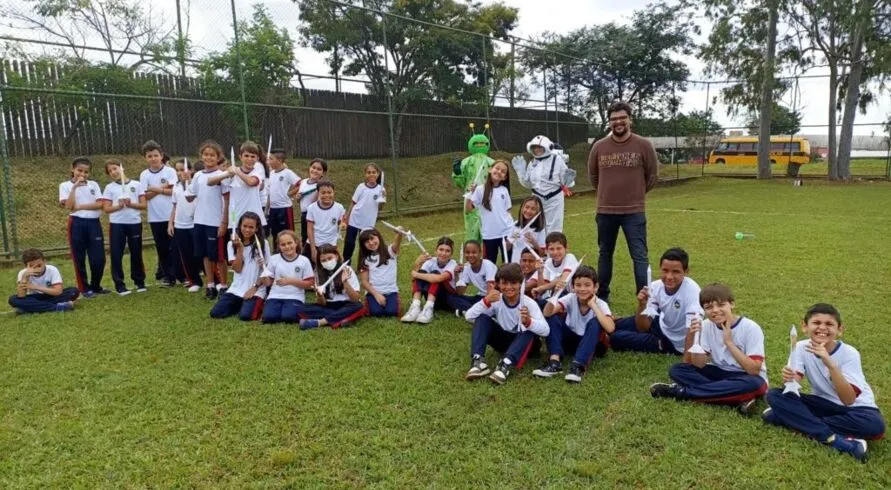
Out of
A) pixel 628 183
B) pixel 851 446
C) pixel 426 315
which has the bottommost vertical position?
pixel 851 446

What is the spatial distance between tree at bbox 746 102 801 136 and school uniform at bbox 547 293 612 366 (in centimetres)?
2277

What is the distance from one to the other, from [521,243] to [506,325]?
176cm

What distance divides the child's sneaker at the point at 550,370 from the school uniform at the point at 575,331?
0.08m

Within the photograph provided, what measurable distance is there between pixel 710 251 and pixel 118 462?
7933 millimetres

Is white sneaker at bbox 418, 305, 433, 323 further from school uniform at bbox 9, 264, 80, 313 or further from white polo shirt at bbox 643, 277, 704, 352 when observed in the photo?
school uniform at bbox 9, 264, 80, 313

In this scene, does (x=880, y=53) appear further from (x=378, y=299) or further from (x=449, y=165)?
(x=378, y=299)

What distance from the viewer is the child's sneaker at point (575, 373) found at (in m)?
4.03

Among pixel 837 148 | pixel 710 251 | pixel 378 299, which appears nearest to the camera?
pixel 378 299

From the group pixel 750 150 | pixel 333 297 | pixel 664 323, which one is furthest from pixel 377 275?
pixel 750 150

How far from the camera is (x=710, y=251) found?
A: 8742 millimetres

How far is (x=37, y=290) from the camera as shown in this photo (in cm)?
595

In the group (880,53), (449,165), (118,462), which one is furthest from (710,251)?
(880,53)

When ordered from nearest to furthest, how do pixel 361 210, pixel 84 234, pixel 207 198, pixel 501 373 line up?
pixel 501 373 → pixel 207 198 → pixel 84 234 → pixel 361 210

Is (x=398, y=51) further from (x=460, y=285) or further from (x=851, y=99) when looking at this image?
(x=851, y=99)
